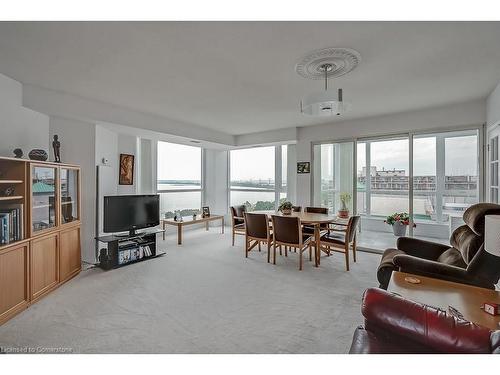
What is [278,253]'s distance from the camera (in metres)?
4.65

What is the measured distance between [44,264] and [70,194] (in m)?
0.98

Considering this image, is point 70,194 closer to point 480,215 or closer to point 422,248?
point 422,248

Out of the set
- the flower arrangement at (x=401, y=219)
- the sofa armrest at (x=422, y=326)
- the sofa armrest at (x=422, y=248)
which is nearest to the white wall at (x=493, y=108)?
the sofa armrest at (x=422, y=248)

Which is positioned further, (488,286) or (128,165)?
(128,165)

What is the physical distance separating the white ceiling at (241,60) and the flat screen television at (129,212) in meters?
1.50

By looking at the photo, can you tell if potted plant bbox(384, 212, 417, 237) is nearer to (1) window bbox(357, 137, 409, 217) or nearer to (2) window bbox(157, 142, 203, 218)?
(1) window bbox(357, 137, 409, 217)

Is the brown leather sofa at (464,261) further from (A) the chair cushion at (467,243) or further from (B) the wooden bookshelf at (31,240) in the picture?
(B) the wooden bookshelf at (31,240)

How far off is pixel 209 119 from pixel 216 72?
2.17 metres

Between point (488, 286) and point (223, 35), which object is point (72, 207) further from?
point (488, 286)

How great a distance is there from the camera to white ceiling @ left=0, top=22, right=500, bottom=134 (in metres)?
1.98

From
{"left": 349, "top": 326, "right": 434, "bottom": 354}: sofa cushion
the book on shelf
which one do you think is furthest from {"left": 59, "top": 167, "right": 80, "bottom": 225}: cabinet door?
{"left": 349, "top": 326, "right": 434, "bottom": 354}: sofa cushion

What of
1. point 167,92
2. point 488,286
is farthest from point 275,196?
point 488,286

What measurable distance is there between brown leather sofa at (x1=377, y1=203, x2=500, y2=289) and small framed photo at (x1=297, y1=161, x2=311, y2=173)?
9.64 feet
